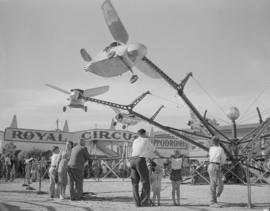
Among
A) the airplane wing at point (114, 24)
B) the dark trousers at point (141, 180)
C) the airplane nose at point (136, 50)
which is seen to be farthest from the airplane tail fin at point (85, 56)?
the dark trousers at point (141, 180)

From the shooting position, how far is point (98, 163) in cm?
2038

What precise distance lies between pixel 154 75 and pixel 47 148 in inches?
497

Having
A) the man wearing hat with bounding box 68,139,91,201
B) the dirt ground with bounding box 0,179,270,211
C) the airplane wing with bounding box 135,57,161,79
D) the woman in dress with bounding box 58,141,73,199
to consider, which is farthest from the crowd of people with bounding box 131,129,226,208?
the airplane wing with bounding box 135,57,161,79

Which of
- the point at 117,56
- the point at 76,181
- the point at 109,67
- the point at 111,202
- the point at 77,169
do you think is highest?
the point at 117,56

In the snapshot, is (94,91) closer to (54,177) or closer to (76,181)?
(54,177)

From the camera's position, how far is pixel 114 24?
1066 cm

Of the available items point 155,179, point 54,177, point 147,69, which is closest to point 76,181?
point 54,177

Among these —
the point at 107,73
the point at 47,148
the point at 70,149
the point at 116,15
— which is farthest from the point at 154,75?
the point at 47,148

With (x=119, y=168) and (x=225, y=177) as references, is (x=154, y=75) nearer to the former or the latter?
(x=225, y=177)

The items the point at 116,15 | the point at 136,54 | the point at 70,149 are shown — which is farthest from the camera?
the point at 136,54

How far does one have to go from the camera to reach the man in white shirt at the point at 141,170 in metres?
6.35

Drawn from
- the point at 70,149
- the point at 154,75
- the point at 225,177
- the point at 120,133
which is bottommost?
the point at 225,177

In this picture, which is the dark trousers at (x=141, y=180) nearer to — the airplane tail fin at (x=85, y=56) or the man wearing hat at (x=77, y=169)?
the man wearing hat at (x=77, y=169)

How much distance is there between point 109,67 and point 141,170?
586 centimetres
